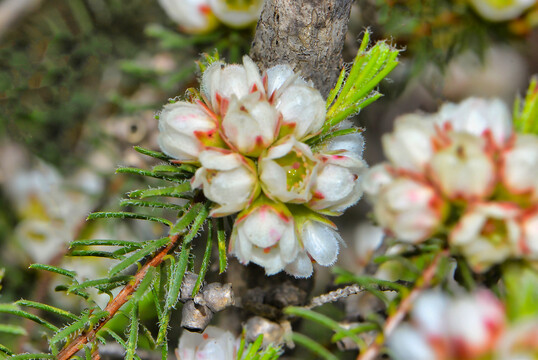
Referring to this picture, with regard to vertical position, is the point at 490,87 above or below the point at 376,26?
below

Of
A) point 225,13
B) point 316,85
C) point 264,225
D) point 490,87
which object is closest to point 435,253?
point 264,225

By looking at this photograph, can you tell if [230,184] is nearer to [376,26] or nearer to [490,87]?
[376,26]

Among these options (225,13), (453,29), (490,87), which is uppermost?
(225,13)

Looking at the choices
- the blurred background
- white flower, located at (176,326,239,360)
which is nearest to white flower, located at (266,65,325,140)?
white flower, located at (176,326,239,360)

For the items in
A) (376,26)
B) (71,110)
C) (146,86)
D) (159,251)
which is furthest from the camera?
(146,86)

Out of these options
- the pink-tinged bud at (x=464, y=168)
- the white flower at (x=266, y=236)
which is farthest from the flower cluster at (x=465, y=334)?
the white flower at (x=266, y=236)

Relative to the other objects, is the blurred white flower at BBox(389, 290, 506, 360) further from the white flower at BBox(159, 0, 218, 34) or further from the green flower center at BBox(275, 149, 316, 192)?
the white flower at BBox(159, 0, 218, 34)

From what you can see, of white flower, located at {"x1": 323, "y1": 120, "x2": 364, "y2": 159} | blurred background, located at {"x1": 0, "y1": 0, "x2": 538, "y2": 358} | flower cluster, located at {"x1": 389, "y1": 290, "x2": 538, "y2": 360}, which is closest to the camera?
flower cluster, located at {"x1": 389, "y1": 290, "x2": 538, "y2": 360}

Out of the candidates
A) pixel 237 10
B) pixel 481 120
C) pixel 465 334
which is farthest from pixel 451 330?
pixel 237 10
